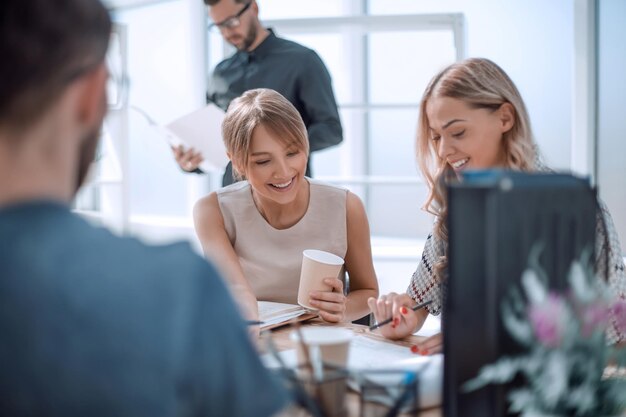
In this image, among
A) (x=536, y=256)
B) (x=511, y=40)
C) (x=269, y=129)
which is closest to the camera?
(x=536, y=256)

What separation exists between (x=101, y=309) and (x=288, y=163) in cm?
125

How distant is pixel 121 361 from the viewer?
1.43 feet

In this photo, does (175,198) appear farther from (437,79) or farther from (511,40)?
(437,79)

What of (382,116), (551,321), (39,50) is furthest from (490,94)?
(382,116)

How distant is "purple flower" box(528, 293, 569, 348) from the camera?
57 cm

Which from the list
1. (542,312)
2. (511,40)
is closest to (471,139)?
(542,312)

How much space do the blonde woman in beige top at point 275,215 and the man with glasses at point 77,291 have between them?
1082mm

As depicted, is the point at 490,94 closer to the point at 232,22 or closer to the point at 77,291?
the point at 77,291

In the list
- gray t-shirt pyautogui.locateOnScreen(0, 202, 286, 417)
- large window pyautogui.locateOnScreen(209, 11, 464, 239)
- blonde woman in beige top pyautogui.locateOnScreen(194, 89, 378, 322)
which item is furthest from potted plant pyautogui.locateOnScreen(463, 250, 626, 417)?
large window pyautogui.locateOnScreen(209, 11, 464, 239)

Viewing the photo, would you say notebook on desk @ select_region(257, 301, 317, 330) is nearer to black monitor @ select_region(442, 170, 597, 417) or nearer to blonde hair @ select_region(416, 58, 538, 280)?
blonde hair @ select_region(416, 58, 538, 280)

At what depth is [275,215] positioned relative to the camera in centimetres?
178

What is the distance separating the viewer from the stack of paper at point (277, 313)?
1.33 m

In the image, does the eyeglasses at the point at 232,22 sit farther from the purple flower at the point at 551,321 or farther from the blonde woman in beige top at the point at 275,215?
the purple flower at the point at 551,321

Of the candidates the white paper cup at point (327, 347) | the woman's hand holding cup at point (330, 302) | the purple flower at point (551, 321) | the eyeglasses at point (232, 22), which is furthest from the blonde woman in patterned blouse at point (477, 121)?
the eyeglasses at point (232, 22)
